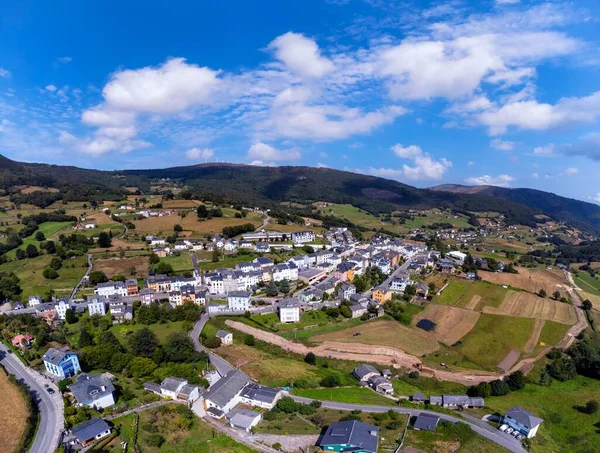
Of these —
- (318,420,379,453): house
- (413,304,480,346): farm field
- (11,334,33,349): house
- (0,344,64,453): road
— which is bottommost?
(0,344,64,453): road

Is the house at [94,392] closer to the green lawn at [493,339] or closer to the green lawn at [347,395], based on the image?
the green lawn at [347,395]


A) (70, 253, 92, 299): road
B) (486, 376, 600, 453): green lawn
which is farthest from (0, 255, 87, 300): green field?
(486, 376, 600, 453): green lawn

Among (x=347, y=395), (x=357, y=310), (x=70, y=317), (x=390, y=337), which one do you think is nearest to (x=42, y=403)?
(x=70, y=317)

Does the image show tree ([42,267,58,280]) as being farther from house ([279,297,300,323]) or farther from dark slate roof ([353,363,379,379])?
dark slate roof ([353,363,379,379])

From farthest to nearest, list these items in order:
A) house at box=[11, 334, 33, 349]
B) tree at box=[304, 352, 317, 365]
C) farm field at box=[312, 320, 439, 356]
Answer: farm field at box=[312, 320, 439, 356] < house at box=[11, 334, 33, 349] < tree at box=[304, 352, 317, 365]

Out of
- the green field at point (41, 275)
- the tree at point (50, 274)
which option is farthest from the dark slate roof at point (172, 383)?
the tree at point (50, 274)

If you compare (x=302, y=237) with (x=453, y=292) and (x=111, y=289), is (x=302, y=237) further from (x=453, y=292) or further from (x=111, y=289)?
(x=111, y=289)

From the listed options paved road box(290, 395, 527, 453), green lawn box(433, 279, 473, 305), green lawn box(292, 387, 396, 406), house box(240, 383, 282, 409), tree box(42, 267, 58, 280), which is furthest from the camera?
tree box(42, 267, 58, 280)
